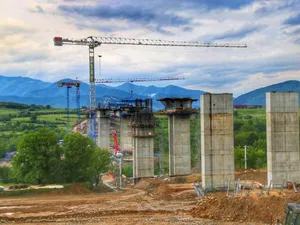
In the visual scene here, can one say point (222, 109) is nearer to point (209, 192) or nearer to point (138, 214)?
point (209, 192)

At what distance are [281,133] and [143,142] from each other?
96.1 ft

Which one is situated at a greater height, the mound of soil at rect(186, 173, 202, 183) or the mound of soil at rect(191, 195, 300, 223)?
the mound of soil at rect(191, 195, 300, 223)

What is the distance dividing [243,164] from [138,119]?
22.1 meters

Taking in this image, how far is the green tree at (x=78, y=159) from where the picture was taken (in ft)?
206

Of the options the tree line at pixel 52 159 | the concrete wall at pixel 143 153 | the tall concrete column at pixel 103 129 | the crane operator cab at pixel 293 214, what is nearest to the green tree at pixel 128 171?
the tall concrete column at pixel 103 129

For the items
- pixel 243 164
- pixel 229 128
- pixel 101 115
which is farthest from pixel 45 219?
pixel 101 115

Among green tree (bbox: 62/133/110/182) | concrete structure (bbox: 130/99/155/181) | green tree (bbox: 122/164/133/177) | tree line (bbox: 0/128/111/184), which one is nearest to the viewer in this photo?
tree line (bbox: 0/128/111/184)

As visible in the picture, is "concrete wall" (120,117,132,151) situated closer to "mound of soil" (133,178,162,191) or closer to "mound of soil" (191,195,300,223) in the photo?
"mound of soil" (133,178,162,191)

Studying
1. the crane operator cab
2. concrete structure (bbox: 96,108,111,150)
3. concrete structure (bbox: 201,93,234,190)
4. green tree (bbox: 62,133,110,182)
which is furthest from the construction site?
concrete structure (bbox: 96,108,111,150)

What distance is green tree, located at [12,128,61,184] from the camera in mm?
59344

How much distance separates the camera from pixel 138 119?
71.2 meters

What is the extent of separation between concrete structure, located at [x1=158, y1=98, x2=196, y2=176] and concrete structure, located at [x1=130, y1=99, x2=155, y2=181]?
3317mm

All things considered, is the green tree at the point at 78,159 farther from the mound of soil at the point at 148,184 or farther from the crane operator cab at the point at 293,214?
the crane operator cab at the point at 293,214

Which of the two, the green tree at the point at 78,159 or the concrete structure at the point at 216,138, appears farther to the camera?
the green tree at the point at 78,159
